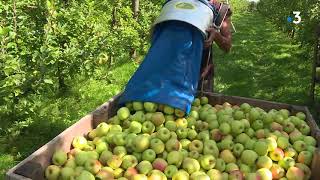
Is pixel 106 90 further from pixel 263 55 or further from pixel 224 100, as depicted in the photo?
pixel 263 55

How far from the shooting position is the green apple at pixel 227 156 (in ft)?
11.4

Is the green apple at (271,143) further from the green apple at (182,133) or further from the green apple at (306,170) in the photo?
the green apple at (182,133)

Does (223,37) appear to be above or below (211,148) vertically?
above

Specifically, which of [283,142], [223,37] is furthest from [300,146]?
[223,37]

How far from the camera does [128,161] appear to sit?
3.28m

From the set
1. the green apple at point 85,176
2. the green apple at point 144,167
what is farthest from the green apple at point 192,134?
the green apple at point 85,176

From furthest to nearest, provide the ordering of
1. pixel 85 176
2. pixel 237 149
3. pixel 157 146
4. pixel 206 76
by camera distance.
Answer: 1. pixel 206 76
2. pixel 237 149
3. pixel 157 146
4. pixel 85 176

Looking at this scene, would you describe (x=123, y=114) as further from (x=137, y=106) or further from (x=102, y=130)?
(x=102, y=130)

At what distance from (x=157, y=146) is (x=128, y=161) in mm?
296

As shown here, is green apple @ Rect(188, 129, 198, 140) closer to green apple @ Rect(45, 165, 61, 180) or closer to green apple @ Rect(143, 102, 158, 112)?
green apple @ Rect(143, 102, 158, 112)

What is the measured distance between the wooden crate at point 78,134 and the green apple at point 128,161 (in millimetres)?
538

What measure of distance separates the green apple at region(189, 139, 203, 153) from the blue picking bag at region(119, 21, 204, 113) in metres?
0.47

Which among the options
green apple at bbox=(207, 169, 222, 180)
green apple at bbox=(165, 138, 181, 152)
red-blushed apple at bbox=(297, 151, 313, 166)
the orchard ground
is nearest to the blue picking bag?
green apple at bbox=(165, 138, 181, 152)

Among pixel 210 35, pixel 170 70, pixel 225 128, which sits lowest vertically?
pixel 225 128
